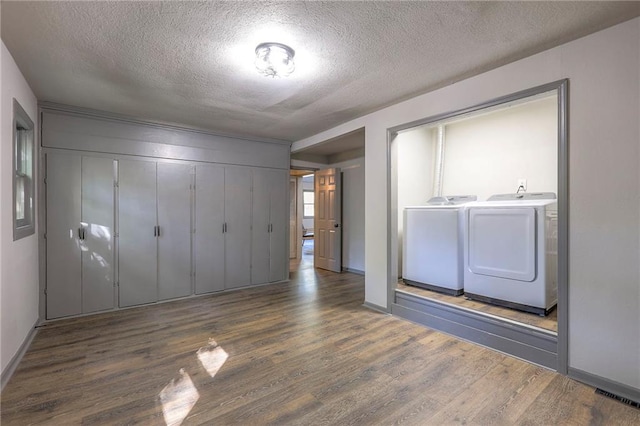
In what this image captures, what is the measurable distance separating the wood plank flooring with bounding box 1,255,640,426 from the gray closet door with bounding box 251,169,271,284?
1.48m

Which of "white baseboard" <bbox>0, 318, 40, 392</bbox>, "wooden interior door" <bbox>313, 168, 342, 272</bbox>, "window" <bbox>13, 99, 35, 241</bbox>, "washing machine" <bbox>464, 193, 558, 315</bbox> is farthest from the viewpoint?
"wooden interior door" <bbox>313, 168, 342, 272</bbox>

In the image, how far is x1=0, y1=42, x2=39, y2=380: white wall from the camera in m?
2.13

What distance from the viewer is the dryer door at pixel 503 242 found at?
296 centimetres

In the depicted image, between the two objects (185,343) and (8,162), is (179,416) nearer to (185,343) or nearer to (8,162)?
(185,343)

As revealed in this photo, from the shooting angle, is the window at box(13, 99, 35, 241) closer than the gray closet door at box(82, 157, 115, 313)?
Yes

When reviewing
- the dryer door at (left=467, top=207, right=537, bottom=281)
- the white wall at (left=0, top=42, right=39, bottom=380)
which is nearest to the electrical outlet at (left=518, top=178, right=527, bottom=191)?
the dryer door at (left=467, top=207, right=537, bottom=281)

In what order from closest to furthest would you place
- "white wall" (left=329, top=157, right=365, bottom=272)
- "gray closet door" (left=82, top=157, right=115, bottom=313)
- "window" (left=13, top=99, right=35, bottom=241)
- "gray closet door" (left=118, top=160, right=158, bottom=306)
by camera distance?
"window" (left=13, top=99, right=35, bottom=241) < "gray closet door" (left=82, top=157, right=115, bottom=313) < "gray closet door" (left=118, top=160, right=158, bottom=306) < "white wall" (left=329, top=157, right=365, bottom=272)

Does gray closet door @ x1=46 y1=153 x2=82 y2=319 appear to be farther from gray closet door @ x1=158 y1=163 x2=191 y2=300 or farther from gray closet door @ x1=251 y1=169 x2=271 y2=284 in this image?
gray closet door @ x1=251 y1=169 x2=271 y2=284

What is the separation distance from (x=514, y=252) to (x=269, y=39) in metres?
3.02

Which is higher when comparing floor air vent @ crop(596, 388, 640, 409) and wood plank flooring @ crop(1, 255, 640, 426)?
floor air vent @ crop(596, 388, 640, 409)

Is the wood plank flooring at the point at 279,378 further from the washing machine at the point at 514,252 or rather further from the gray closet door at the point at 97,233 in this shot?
the washing machine at the point at 514,252

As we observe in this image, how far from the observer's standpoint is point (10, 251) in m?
2.30

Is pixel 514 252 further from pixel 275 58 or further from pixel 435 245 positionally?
pixel 275 58

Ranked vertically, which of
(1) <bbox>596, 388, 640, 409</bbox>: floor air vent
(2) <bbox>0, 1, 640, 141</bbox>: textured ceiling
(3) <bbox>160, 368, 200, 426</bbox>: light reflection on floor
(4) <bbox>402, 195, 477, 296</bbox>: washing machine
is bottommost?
(3) <bbox>160, 368, 200, 426</bbox>: light reflection on floor
